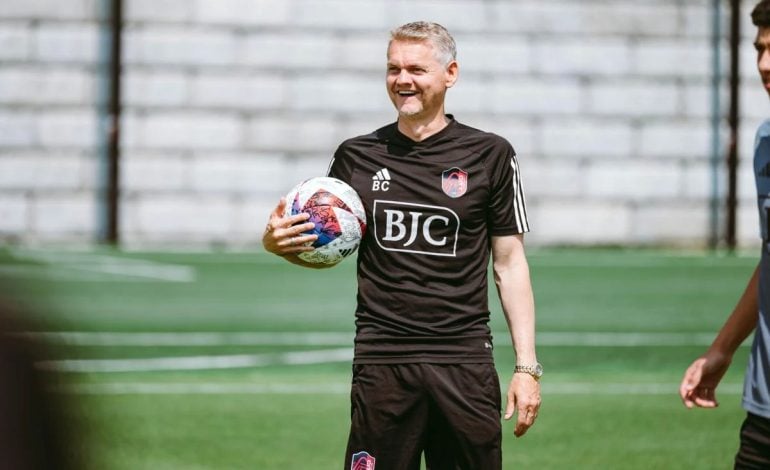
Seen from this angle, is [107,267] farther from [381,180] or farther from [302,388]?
[381,180]

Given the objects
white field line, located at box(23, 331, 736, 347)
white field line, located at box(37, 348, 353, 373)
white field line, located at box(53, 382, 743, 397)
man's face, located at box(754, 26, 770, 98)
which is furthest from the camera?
white field line, located at box(23, 331, 736, 347)

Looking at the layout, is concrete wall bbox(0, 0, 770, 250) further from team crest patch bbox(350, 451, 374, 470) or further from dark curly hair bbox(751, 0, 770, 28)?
dark curly hair bbox(751, 0, 770, 28)

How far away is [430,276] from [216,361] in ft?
21.8

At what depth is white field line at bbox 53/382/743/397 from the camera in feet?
30.8

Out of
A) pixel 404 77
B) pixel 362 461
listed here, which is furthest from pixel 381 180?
pixel 362 461

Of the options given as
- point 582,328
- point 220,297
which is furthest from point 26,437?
point 220,297

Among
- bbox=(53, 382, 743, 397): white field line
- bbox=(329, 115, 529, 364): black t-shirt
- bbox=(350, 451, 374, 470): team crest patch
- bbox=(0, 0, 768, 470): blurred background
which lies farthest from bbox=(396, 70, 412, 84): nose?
bbox=(0, 0, 768, 470): blurred background

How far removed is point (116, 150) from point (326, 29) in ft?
11.2

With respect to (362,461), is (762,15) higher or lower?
higher

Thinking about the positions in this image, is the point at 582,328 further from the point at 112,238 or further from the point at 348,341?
the point at 112,238

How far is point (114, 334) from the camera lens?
12.2m

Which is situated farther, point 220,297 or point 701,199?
point 701,199

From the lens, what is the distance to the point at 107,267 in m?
16.9

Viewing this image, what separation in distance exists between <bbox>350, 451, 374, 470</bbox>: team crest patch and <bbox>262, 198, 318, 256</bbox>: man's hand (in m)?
0.68
